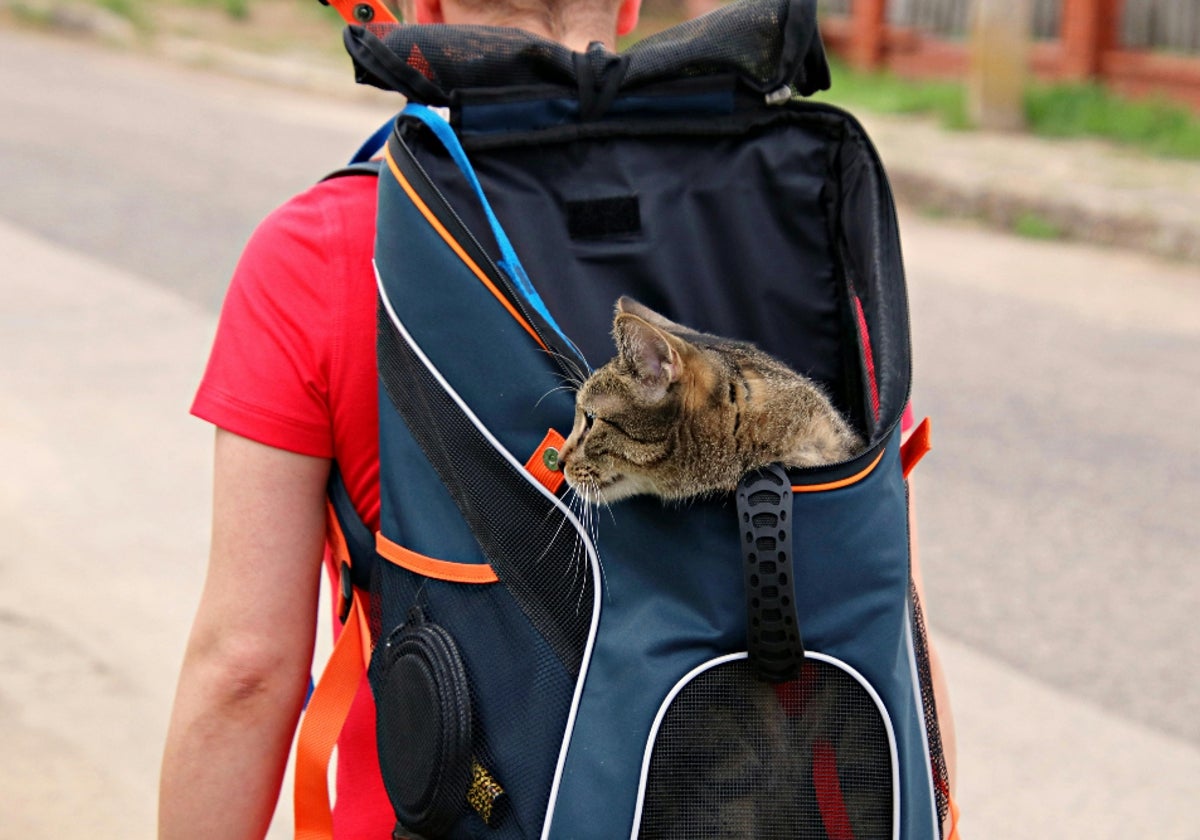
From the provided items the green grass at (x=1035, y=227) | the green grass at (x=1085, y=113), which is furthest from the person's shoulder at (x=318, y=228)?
the green grass at (x=1085, y=113)

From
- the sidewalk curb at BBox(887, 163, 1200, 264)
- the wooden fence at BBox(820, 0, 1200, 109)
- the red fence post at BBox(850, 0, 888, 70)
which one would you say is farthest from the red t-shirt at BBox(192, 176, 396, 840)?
the red fence post at BBox(850, 0, 888, 70)

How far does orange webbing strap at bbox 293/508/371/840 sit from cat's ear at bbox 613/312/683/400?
0.39 metres

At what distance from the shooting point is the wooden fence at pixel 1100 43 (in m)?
11.0

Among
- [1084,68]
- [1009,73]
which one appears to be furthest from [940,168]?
[1084,68]

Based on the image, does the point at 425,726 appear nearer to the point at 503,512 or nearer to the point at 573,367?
the point at 503,512

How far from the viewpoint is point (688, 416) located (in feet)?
5.25

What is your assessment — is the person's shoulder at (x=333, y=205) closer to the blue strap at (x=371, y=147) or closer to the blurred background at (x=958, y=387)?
→ the blue strap at (x=371, y=147)

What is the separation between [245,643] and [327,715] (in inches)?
4.7

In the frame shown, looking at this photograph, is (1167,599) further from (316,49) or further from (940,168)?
(316,49)

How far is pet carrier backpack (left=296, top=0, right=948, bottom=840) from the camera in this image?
4.01ft

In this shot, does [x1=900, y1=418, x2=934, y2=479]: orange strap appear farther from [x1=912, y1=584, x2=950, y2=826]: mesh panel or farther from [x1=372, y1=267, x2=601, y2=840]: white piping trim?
[x1=372, y1=267, x2=601, y2=840]: white piping trim

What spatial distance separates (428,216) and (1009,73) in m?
10.2

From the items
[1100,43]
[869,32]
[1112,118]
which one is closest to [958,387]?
[1112,118]

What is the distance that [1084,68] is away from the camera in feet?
37.4
